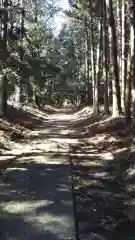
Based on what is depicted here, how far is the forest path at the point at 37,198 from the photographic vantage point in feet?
19.5

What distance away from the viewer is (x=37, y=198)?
7555 millimetres

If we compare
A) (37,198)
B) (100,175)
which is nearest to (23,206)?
(37,198)

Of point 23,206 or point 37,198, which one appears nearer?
point 23,206

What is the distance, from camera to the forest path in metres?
5.93

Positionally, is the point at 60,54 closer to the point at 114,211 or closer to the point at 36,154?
the point at 36,154

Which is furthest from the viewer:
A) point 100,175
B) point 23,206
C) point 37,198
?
point 100,175

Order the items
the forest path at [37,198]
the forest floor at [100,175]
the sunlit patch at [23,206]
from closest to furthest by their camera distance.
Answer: the forest path at [37,198] → the forest floor at [100,175] → the sunlit patch at [23,206]

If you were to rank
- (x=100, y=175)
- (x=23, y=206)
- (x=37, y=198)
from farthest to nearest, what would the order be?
(x=100, y=175)
(x=37, y=198)
(x=23, y=206)

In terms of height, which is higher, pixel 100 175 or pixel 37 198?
pixel 37 198

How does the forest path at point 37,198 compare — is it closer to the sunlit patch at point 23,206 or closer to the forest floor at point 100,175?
the sunlit patch at point 23,206

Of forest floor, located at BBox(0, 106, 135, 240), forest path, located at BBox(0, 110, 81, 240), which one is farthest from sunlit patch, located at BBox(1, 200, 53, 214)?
forest floor, located at BBox(0, 106, 135, 240)

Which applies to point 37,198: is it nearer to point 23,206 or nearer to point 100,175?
point 23,206

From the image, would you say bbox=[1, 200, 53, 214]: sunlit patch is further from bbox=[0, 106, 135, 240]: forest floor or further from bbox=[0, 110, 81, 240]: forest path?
bbox=[0, 106, 135, 240]: forest floor

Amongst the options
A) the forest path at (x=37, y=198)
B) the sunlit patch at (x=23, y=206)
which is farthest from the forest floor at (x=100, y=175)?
the sunlit patch at (x=23, y=206)
